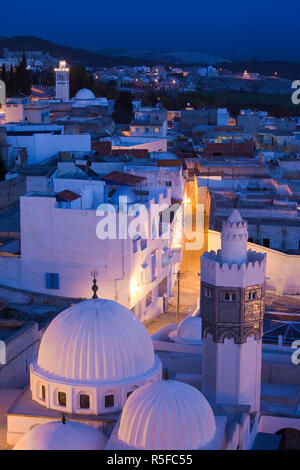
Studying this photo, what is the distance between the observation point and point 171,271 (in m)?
19.2

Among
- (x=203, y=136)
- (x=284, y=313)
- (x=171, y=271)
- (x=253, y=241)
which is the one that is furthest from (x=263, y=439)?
(x=203, y=136)

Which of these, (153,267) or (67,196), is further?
(153,267)

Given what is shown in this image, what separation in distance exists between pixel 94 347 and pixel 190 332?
4.11 meters

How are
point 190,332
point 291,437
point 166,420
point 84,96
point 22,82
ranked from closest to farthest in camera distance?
point 166,420 < point 291,437 < point 190,332 < point 22,82 < point 84,96

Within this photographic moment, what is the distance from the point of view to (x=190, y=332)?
14.3 metres

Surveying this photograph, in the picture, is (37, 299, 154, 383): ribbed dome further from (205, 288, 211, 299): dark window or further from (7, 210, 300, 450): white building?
(205, 288, 211, 299): dark window

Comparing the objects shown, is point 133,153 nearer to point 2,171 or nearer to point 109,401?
point 2,171

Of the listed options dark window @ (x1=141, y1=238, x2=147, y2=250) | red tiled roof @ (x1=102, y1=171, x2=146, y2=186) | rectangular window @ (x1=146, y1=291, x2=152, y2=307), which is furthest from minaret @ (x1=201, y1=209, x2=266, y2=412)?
red tiled roof @ (x1=102, y1=171, x2=146, y2=186)

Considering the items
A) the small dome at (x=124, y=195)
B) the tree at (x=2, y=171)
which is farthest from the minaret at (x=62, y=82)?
the small dome at (x=124, y=195)

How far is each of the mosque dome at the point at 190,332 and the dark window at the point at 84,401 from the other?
12.9 ft

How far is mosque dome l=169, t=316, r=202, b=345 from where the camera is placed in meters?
14.2

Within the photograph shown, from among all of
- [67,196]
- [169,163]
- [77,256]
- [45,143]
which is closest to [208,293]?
[77,256]

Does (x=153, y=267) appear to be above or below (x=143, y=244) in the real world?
below

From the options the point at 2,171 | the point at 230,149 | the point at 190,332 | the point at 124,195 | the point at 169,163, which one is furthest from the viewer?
the point at 230,149
